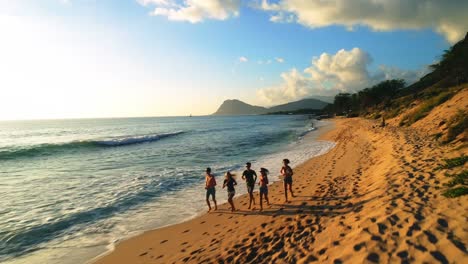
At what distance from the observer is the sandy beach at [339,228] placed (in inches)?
248

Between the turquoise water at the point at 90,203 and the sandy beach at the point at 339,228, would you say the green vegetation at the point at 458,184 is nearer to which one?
the sandy beach at the point at 339,228

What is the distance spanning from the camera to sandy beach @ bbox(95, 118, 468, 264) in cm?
629

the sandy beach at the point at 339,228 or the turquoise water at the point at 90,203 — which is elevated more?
the sandy beach at the point at 339,228

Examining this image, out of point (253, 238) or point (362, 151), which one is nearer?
point (253, 238)

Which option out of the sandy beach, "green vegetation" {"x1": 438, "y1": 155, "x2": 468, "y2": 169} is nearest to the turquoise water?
the sandy beach

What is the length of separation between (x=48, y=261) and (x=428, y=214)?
10.8 meters

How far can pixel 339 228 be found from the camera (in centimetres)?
794

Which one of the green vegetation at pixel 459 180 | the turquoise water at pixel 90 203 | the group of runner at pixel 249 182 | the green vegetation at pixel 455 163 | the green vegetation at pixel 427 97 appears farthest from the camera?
the green vegetation at pixel 427 97

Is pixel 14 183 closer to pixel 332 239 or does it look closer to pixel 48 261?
pixel 48 261

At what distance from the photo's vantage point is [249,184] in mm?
12000

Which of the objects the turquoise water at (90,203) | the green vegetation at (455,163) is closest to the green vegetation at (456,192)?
the green vegetation at (455,163)

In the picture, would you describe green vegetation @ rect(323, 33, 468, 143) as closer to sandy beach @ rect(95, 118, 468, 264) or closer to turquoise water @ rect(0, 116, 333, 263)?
sandy beach @ rect(95, 118, 468, 264)

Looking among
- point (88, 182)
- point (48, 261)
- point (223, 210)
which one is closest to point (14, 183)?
point (88, 182)

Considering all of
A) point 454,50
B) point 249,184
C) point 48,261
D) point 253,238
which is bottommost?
point 48,261
